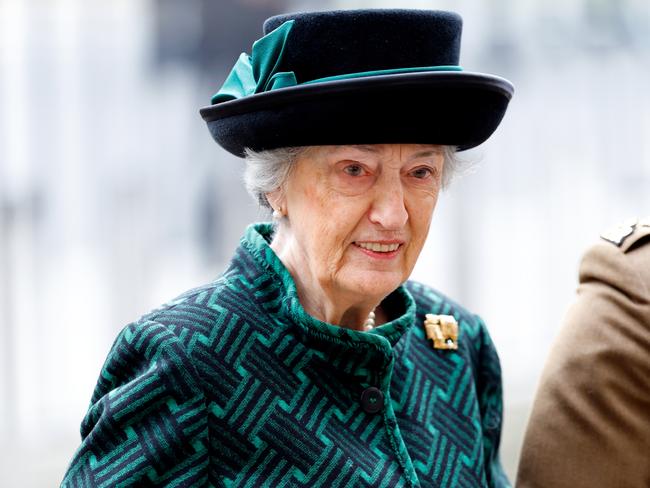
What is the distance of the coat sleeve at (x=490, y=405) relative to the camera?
2.91 metres

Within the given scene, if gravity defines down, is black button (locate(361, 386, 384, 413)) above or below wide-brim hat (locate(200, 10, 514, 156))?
below

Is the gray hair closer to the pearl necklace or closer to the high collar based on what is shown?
the high collar

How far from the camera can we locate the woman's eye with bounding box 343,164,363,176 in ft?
8.14

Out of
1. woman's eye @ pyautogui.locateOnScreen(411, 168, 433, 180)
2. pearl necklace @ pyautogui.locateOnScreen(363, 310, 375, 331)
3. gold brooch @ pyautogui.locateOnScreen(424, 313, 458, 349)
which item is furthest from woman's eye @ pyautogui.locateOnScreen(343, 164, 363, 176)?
gold brooch @ pyautogui.locateOnScreen(424, 313, 458, 349)

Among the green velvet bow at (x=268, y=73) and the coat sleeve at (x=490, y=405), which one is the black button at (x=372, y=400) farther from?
the green velvet bow at (x=268, y=73)

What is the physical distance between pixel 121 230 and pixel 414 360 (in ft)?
10.0

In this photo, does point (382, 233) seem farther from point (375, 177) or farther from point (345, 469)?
point (345, 469)

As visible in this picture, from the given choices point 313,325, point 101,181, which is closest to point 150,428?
point 313,325

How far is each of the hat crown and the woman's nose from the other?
0.27 metres

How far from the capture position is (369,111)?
2357 millimetres

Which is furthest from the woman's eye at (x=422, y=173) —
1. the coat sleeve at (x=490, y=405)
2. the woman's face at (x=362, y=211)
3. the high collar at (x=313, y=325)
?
the coat sleeve at (x=490, y=405)

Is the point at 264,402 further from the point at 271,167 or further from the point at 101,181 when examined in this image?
the point at 101,181

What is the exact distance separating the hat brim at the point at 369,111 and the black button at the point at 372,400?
0.58 m

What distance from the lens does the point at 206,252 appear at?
5.87 metres
